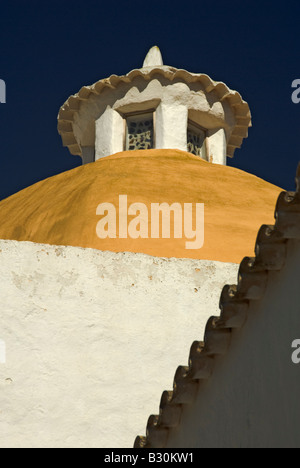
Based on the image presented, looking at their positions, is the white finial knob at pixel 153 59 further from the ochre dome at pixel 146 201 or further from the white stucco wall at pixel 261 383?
the white stucco wall at pixel 261 383

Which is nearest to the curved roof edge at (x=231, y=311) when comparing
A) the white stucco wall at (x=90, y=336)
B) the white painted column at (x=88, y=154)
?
the white stucco wall at (x=90, y=336)

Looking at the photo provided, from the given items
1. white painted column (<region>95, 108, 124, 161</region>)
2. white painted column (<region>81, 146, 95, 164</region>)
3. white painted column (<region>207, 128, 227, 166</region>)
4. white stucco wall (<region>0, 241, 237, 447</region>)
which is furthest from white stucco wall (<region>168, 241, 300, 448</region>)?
white painted column (<region>81, 146, 95, 164</region>)

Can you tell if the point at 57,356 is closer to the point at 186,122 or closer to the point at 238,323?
the point at 238,323

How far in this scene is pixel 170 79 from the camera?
1229 centimetres

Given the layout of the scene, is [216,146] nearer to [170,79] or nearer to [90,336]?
[170,79]

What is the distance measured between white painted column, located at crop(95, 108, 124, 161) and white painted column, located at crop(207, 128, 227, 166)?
1.36 meters

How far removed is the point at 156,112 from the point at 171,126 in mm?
352

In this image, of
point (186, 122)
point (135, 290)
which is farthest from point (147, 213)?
point (186, 122)

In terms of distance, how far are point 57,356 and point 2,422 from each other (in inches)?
26.4

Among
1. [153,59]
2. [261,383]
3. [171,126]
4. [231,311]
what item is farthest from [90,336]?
[153,59]

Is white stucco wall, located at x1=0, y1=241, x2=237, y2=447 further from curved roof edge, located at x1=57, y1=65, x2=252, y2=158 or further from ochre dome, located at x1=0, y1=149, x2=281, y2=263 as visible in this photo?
curved roof edge, located at x1=57, y1=65, x2=252, y2=158

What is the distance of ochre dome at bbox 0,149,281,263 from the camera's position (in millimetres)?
8352

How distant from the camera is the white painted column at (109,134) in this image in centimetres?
1221

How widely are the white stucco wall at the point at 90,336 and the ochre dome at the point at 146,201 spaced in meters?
0.97
